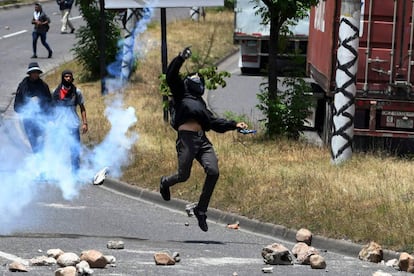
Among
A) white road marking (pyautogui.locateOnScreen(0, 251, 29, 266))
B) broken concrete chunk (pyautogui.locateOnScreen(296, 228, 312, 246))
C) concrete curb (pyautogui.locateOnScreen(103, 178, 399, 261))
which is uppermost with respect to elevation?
white road marking (pyautogui.locateOnScreen(0, 251, 29, 266))

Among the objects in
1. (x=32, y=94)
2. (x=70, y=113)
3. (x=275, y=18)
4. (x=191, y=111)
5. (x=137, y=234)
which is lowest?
(x=137, y=234)

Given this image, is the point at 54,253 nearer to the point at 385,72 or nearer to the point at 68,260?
the point at 68,260

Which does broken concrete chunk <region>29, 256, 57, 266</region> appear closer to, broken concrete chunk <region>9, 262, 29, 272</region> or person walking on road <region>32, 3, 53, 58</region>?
broken concrete chunk <region>9, 262, 29, 272</region>

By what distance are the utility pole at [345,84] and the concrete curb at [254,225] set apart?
2.58 m

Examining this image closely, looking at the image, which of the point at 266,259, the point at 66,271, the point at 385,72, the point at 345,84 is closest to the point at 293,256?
the point at 266,259

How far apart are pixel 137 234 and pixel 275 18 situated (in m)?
6.91

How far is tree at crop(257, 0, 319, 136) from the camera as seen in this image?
17312 mm

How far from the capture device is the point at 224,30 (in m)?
36.7

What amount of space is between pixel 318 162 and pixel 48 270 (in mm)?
6522

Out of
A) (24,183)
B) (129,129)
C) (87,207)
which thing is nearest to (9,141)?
(129,129)

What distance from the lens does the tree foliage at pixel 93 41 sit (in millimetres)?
26016

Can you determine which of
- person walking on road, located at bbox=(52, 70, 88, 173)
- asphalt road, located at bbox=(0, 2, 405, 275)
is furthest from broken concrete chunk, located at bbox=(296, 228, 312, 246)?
person walking on road, located at bbox=(52, 70, 88, 173)

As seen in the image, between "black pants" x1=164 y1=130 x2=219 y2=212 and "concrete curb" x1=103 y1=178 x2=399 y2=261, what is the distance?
1212 mm

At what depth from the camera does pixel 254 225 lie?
12.7m
